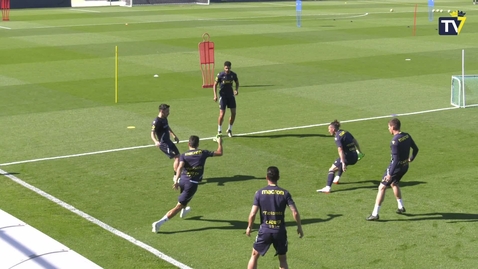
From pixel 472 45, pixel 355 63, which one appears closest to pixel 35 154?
pixel 355 63

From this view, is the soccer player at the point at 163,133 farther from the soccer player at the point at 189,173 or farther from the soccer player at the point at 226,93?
the soccer player at the point at 226,93

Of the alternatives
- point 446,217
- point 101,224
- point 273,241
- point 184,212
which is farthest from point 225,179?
point 273,241

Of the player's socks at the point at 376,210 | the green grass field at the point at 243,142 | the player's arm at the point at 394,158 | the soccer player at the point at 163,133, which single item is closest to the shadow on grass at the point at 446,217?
the green grass field at the point at 243,142

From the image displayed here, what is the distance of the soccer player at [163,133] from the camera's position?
18.1 m

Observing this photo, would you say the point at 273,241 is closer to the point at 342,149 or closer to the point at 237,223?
the point at 237,223

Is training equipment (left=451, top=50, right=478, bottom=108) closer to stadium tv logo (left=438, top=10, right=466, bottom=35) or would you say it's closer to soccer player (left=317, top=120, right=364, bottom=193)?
stadium tv logo (left=438, top=10, right=466, bottom=35)

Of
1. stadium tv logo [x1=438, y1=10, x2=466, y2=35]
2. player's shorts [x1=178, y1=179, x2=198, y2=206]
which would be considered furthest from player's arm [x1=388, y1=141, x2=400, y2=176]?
stadium tv logo [x1=438, y1=10, x2=466, y2=35]

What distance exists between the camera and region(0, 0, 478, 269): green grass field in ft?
48.2

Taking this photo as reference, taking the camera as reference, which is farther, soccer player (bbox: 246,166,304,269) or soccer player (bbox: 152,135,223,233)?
soccer player (bbox: 152,135,223,233)

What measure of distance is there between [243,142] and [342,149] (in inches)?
213

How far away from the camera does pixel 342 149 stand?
17.2 meters

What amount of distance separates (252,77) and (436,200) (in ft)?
54.2

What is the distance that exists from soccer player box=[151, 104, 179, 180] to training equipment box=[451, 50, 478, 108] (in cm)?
1231

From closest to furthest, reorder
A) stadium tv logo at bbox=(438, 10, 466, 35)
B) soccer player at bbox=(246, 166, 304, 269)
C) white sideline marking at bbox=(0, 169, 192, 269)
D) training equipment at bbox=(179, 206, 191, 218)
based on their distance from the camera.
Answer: soccer player at bbox=(246, 166, 304, 269), white sideline marking at bbox=(0, 169, 192, 269), training equipment at bbox=(179, 206, 191, 218), stadium tv logo at bbox=(438, 10, 466, 35)
